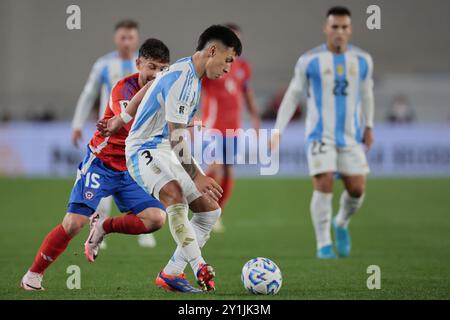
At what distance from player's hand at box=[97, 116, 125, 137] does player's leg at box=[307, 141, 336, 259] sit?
9.63ft

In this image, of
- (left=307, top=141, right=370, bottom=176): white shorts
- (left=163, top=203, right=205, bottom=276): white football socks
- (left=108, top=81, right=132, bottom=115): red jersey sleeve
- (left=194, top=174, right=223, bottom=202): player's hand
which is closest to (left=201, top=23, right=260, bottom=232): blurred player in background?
(left=307, top=141, right=370, bottom=176): white shorts

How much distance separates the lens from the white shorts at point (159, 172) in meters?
6.02

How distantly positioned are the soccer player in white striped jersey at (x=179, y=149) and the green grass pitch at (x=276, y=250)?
313 millimetres

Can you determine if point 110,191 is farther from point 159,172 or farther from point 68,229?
point 159,172

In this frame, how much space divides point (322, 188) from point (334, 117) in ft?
2.41

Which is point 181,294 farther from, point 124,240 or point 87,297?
point 124,240

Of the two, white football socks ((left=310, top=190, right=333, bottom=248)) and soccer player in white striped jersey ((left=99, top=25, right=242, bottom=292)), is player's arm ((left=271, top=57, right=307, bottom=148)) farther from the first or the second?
soccer player in white striped jersey ((left=99, top=25, right=242, bottom=292))

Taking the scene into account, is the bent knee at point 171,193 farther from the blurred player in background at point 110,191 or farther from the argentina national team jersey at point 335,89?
the argentina national team jersey at point 335,89

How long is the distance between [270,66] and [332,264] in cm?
1618

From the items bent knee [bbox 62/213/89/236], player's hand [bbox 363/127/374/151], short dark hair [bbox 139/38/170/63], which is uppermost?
short dark hair [bbox 139/38/170/63]

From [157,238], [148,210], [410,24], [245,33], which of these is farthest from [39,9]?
[148,210]

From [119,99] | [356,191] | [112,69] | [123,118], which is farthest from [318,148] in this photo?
[123,118]

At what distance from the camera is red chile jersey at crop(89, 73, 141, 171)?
6.63m

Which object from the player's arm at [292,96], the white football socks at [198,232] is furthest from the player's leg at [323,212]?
the white football socks at [198,232]
